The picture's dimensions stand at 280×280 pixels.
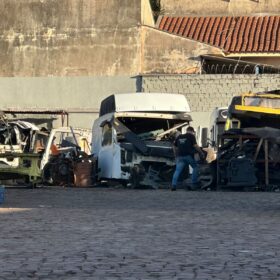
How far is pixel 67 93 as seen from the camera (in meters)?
37.4

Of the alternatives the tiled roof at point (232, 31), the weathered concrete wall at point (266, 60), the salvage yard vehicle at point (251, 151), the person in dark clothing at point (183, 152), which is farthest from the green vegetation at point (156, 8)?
the person in dark clothing at point (183, 152)

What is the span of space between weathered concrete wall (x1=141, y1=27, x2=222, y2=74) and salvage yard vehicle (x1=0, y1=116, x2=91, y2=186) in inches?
402

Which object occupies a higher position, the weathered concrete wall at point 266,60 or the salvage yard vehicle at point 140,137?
the weathered concrete wall at point 266,60

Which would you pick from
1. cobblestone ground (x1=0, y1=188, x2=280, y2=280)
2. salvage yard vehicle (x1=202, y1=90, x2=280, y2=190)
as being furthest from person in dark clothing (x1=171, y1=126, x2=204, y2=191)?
cobblestone ground (x1=0, y1=188, x2=280, y2=280)

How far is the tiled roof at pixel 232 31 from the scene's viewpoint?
39.0m

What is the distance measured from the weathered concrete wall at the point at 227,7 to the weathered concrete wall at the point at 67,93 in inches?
358

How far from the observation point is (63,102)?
3731 cm

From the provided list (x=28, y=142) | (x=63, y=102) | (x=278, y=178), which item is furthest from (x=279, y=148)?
(x=63, y=102)

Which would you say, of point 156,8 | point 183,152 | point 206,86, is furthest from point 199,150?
point 156,8

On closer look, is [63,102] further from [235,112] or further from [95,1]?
[235,112]

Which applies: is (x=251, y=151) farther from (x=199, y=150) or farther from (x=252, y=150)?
(x=199, y=150)

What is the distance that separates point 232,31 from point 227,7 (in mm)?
3698

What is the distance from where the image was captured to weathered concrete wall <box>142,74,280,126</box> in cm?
3559

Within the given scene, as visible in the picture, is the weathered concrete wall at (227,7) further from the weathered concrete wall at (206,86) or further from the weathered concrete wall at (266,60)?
the weathered concrete wall at (206,86)
